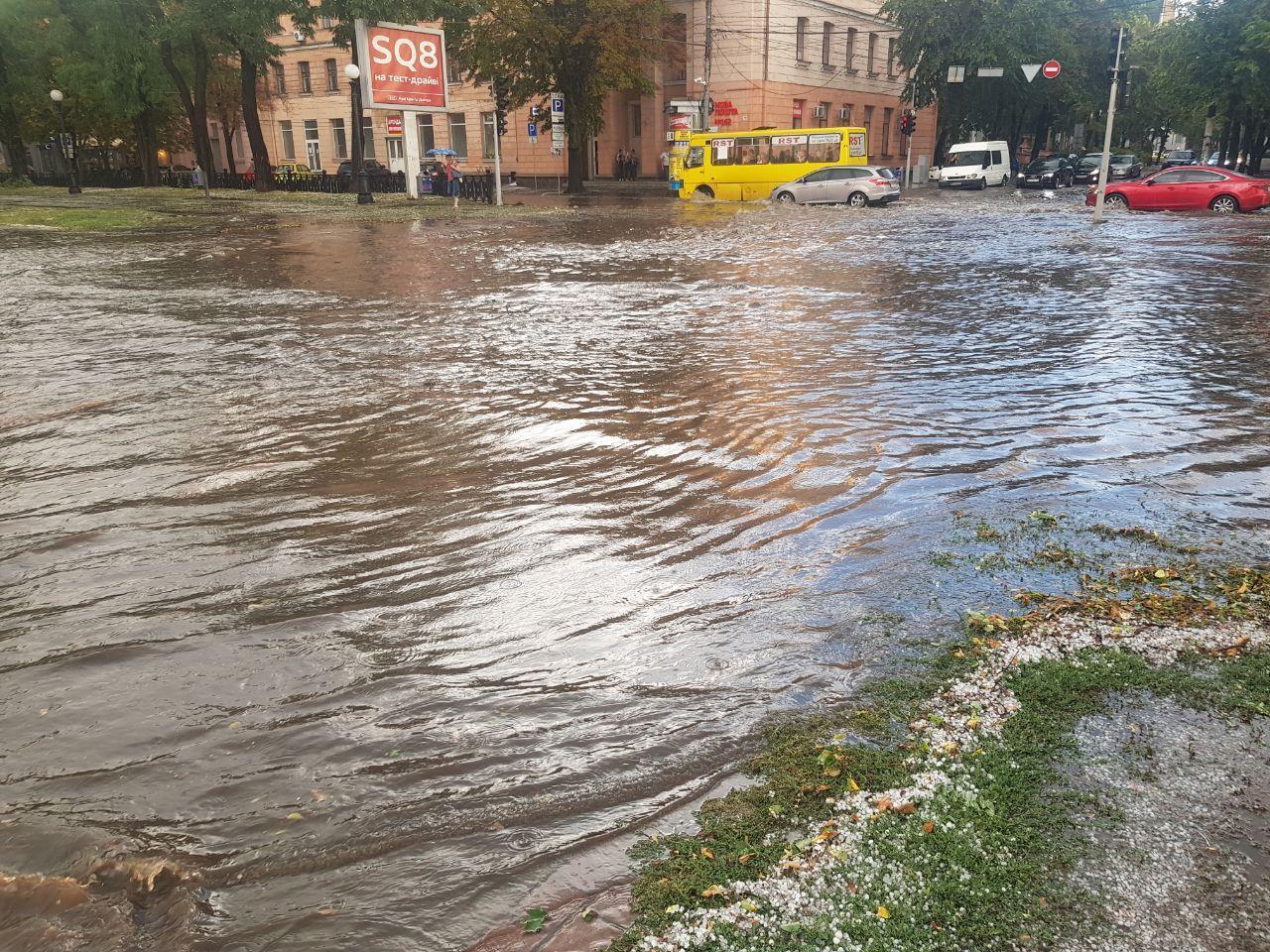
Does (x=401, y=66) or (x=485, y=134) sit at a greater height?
(x=401, y=66)

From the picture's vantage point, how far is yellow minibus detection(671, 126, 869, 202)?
121 ft

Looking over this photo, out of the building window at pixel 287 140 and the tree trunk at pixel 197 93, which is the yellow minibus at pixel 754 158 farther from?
the building window at pixel 287 140

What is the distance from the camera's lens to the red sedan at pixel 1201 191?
89.1ft

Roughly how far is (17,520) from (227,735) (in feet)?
8.05

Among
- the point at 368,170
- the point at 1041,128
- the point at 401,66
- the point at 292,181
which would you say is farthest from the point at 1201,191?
the point at 292,181

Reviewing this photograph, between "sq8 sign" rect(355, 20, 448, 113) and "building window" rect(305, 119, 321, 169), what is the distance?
3267 cm

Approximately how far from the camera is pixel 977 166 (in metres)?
44.1

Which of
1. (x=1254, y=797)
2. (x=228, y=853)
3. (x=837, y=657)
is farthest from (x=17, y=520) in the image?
(x=1254, y=797)

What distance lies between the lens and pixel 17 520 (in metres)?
4.63

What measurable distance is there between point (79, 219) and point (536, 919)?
90.7 ft

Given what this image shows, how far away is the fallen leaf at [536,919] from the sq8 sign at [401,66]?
32.1m

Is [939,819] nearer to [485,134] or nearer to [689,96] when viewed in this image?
[689,96]

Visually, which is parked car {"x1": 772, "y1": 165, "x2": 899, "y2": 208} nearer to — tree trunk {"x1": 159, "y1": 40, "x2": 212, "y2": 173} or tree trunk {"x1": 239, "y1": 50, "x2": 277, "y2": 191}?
tree trunk {"x1": 239, "y1": 50, "x2": 277, "y2": 191}

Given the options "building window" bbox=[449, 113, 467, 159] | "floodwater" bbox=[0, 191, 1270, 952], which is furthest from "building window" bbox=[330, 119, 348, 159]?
"floodwater" bbox=[0, 191, 1270, 952]
